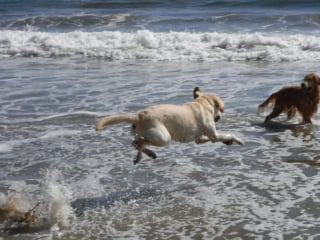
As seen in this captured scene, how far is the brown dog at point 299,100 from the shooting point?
8.45 metres

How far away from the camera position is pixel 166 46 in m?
16.0

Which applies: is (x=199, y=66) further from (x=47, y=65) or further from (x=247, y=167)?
(x=247, y=167)

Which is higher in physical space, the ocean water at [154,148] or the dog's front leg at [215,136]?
the dog's front leg at [215,136]

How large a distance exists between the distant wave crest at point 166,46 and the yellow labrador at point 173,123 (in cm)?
772

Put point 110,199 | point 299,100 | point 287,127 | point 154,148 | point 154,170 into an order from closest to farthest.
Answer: point 110,199
point 154,170
point 154,148
point 287,127
point 299,100

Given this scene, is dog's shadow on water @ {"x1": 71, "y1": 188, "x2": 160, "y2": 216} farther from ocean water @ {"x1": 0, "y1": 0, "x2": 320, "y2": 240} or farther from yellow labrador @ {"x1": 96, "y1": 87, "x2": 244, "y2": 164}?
yellow labrador @ {"x1": 96, "y1": 87, "x2": 244, "y2": 164}

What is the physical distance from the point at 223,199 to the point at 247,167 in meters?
0.98

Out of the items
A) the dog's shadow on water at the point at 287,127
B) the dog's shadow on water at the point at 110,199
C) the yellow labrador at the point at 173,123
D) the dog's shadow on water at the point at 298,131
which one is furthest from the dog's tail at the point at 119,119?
the dog's shadow on water at the point at 287,127

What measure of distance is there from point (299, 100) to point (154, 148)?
249 cm

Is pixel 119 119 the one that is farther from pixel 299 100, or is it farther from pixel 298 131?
pixel 299 100

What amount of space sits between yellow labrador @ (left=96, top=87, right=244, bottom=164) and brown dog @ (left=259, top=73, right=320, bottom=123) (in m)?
2.38

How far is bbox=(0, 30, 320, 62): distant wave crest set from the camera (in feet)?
47.4

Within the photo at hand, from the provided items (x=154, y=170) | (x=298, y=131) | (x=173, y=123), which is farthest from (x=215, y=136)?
(x=298, y=131)

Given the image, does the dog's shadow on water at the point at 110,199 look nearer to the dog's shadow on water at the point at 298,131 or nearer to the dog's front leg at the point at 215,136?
the dog's front leg at the point at 215,136
